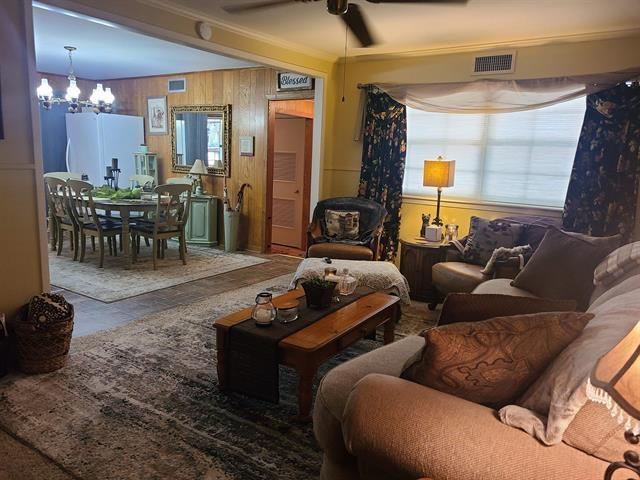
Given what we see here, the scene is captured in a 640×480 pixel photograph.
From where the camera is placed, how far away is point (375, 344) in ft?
11.1

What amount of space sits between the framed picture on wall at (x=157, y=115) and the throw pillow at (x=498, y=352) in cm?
688

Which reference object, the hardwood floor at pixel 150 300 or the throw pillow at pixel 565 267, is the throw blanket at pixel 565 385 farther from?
the hardwood floor at pixel 150 300

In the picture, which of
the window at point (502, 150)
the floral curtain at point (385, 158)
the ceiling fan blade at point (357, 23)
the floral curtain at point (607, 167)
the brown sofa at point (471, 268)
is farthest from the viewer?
the floral curtain at point (385, 158)

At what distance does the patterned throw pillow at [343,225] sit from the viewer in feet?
16.2

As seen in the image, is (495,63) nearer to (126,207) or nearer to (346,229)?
(346,229)

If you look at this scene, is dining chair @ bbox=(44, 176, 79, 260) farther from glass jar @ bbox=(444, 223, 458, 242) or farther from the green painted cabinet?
glass jar @ bbox=(444, 223, 458, 242)

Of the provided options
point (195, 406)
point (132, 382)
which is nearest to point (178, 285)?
point (132, 382)

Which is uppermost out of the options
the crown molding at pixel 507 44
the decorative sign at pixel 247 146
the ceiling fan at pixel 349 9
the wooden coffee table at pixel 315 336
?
the crown molding at pixel 507 44

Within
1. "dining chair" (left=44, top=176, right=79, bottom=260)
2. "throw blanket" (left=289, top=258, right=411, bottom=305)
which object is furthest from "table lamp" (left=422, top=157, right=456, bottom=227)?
"dining chair" (left=44, top=176, right=79, bottom=260)

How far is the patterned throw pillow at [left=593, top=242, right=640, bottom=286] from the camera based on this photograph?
2396 mm

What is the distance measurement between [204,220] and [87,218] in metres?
1.70

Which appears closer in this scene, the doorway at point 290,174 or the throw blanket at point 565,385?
the throw blanket at point 565,385

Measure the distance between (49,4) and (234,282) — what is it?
9.68 ft

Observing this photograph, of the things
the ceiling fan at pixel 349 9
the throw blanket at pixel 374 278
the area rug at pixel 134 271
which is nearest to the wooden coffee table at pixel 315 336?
the throw blanket at pixel 374 278
